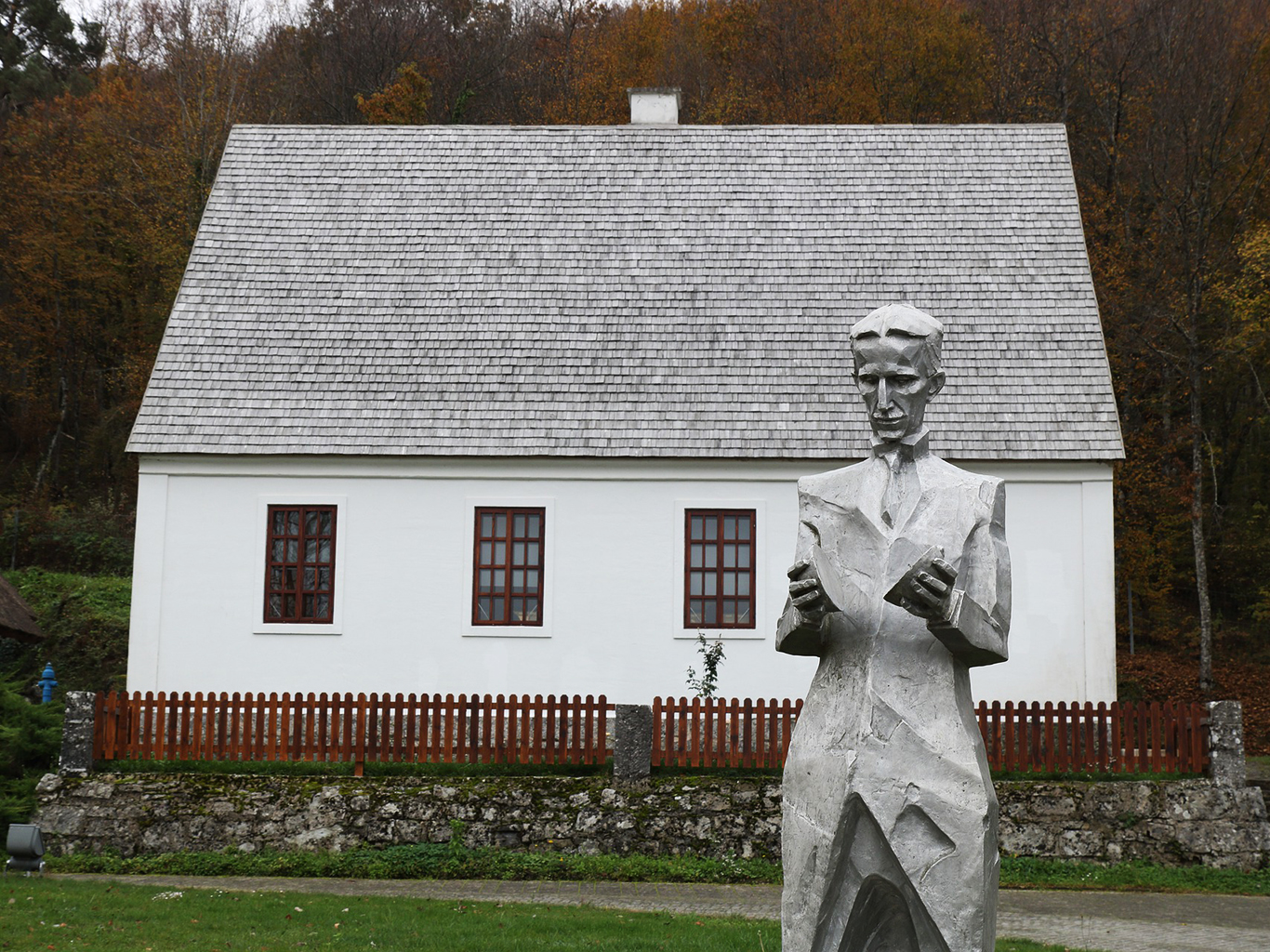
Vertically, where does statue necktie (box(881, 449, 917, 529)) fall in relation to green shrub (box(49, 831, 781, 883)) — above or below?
above

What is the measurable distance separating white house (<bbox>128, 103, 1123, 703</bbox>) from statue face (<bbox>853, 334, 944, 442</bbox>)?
480 inches

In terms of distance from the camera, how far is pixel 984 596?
4.27m

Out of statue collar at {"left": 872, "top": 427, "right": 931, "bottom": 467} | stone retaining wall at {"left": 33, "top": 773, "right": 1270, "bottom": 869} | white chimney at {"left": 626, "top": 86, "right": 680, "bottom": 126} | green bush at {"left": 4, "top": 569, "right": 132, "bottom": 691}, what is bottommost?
stone retaining wall at {"left": 33, "top": 773, "right": 1270, "bottom": 869}

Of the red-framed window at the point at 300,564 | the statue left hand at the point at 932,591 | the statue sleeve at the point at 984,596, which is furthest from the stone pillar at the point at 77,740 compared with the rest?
the statue left hand at the point at 932,591

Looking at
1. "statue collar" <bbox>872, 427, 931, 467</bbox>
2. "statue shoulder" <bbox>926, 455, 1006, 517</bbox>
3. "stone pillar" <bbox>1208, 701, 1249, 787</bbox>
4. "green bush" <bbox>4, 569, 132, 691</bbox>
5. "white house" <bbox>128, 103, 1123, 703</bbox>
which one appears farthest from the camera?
"green bush" <bbox>4, 569, 132, 691</bbox>

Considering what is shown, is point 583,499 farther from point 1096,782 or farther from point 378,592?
point 1096,782

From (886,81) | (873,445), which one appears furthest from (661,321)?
(886,81)

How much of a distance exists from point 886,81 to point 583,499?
2195 cm

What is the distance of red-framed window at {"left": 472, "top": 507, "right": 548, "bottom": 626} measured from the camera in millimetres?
17781

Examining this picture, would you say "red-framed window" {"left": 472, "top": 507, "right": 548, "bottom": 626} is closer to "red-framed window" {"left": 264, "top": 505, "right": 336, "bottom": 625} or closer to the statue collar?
"red-framed window" {"left": 264, "top": 505, "right": 336, "bottom": 625}

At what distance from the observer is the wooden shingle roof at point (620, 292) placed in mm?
17734

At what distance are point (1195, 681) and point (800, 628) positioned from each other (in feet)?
76.1

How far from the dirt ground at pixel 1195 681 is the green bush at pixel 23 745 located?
17262 mm

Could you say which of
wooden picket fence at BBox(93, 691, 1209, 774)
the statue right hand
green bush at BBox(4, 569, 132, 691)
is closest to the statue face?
the statue right hand
